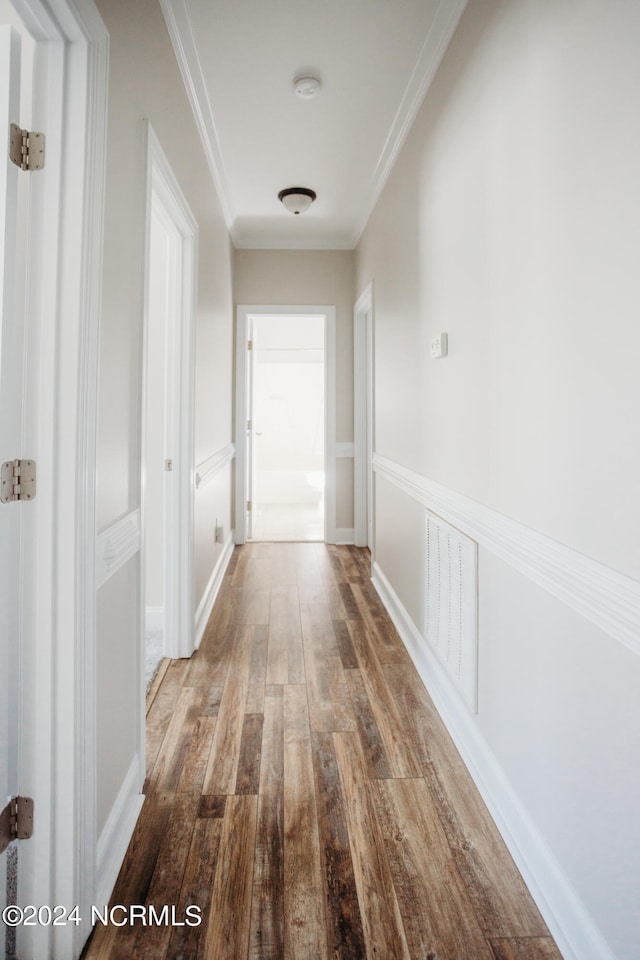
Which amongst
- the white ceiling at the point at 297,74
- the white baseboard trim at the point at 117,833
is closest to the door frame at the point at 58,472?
the white baseboard trim at the point at 117,833

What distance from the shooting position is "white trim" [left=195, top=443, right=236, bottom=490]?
2.86m

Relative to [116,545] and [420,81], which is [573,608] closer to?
[116,545]

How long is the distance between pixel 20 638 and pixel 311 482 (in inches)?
238

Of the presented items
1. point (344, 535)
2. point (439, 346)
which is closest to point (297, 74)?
point (439, 346)

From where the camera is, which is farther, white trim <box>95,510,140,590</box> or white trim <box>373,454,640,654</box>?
white trim <box>95,510,140,590</box>

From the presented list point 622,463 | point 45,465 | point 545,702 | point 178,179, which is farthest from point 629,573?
point 178,179

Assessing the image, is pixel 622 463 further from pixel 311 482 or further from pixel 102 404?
pixel 311 482

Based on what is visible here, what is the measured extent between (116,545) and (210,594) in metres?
1.89

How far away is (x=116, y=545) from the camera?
137cm

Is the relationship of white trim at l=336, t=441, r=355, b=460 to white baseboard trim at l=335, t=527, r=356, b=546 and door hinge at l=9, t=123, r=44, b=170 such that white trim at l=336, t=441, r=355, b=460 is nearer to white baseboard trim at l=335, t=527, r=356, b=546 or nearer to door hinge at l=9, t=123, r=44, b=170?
white baseboard trim at l=335, t=527, r=356, b=546

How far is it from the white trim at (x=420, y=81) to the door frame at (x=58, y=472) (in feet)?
4.58

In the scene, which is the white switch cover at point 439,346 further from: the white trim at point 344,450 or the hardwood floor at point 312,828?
the white trim at point 344,450

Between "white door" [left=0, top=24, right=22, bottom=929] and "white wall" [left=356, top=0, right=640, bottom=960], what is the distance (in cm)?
113

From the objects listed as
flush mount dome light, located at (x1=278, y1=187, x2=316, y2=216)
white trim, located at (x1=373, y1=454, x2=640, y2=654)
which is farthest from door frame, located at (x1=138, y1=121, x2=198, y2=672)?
flush mount dome light, located at (x1=278, y1=187, x2=316, y2=216)
